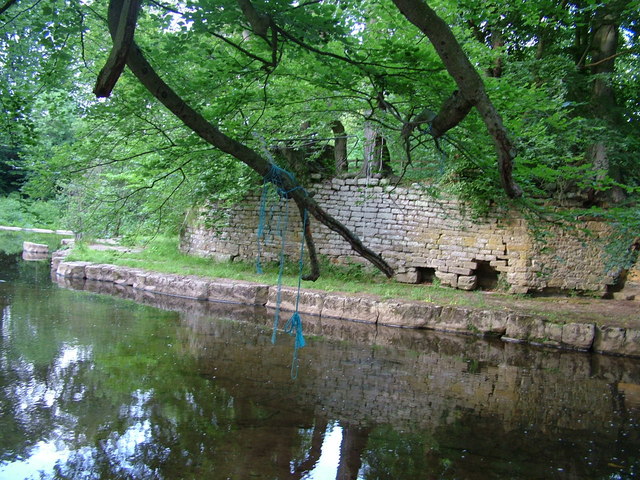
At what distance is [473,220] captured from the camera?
10156 mm

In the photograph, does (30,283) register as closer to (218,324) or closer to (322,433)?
(218,324)

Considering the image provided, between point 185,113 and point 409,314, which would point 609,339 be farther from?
point 185,113

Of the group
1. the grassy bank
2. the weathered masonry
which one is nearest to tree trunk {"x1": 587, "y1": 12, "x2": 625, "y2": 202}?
the weathered masonry

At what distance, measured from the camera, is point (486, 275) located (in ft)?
34.1

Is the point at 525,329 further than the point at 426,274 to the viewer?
No

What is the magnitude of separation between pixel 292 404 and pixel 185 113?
288cm

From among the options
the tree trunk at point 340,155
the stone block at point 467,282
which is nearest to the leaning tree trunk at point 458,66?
the stone block at point 467,282

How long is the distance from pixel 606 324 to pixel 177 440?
6.45m

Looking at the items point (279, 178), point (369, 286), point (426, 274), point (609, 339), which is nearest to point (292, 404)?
point (279, 178)

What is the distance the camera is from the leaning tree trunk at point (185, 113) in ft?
9.34

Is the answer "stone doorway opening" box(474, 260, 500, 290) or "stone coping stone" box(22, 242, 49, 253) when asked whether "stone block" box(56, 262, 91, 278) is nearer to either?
"stone coping stone" box(22, 242, 49, 253)

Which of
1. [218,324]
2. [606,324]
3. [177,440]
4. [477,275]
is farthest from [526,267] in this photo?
[177,440]

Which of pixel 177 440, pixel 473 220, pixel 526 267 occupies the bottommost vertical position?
pixel 177 440

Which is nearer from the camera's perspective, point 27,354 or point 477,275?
point 27,354
